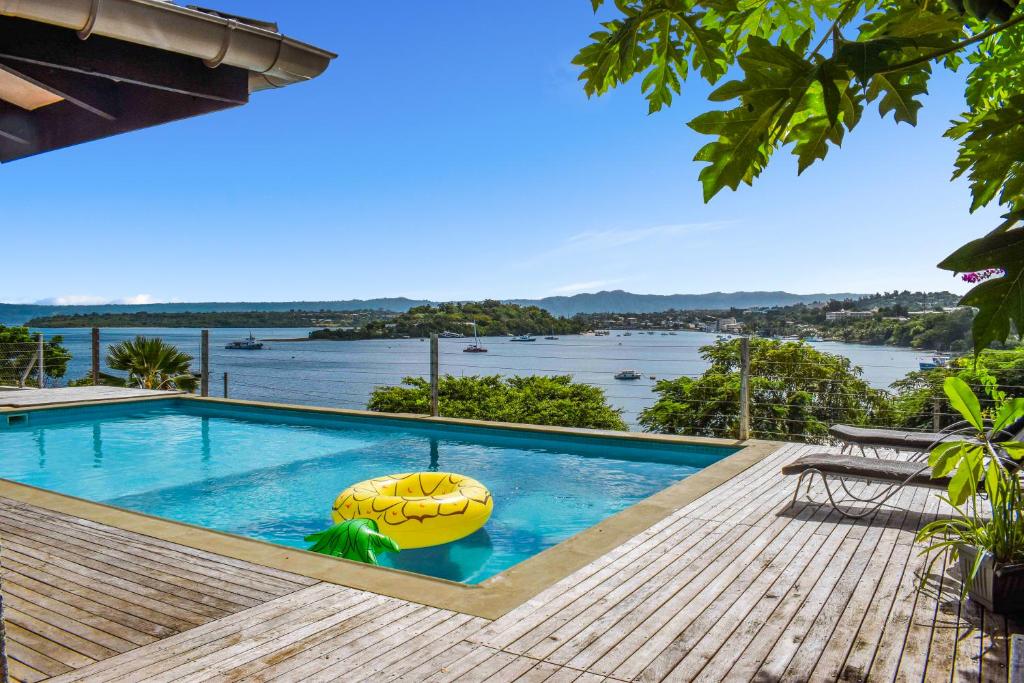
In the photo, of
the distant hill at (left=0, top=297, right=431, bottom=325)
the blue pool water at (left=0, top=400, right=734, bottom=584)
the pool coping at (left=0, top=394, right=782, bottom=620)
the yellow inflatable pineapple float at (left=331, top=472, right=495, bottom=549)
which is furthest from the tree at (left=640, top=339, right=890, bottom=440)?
the distant hill at (left=0, top=297, right=431, bottom=325)

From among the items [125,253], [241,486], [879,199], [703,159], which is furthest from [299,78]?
[125,253]

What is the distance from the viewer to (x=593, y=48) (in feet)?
3.58

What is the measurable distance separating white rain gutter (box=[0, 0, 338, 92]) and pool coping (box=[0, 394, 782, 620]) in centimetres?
194

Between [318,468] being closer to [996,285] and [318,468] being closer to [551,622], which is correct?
[551,622]

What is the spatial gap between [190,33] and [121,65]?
0.26m

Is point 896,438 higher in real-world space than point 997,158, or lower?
lower

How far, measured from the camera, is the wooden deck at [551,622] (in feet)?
6.95

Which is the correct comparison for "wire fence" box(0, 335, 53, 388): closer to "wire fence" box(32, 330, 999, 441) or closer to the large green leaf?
"wire fence" box(32, 330, 999, 441)

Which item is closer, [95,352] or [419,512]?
[419,512]

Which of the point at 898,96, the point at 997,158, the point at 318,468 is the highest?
the point at 898,96

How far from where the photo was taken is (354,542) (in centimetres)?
381

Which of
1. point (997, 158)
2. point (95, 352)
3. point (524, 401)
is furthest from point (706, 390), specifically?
point (95, 352)

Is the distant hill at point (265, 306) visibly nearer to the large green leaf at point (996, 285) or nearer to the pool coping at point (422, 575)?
the pool coping at point (422, 575)

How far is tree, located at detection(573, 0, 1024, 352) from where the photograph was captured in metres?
0.53
